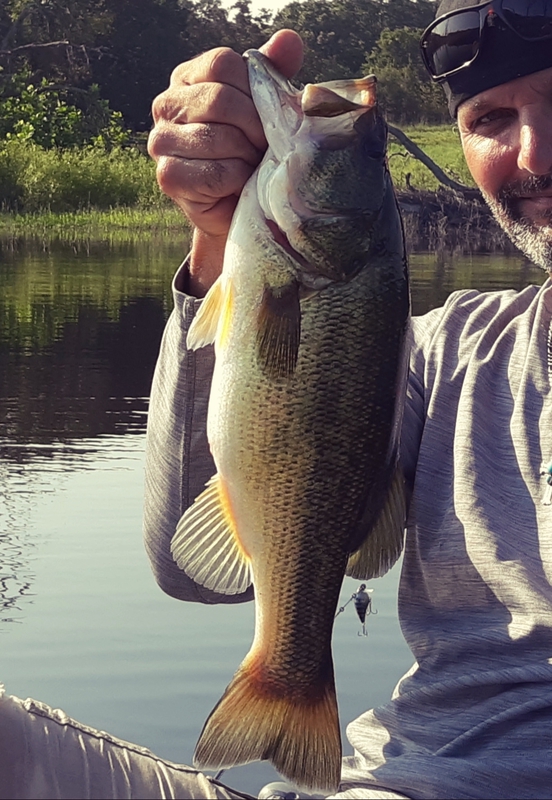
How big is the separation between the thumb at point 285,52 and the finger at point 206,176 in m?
0.17

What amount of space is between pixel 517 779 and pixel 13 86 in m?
34.0

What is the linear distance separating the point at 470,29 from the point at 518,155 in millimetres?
405

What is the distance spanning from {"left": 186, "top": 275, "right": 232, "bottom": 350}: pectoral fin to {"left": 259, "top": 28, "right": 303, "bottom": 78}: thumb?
36cm

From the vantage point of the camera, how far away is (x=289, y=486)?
2398 mm

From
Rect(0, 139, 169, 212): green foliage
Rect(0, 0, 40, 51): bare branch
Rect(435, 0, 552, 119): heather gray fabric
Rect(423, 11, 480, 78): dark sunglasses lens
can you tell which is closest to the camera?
Rect(435, 0, 552, 119): heather gray fabric

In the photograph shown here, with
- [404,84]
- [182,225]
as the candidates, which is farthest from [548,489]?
[404,84]

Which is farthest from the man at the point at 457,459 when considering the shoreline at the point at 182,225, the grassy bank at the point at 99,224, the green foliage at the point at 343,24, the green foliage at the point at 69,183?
the green foliage at the point at 343,24

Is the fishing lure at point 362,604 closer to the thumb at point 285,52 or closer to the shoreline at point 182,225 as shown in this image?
the thumb at point 285,52

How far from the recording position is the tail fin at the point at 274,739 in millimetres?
2365

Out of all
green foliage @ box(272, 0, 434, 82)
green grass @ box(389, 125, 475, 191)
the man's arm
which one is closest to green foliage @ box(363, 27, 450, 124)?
green grass @ box(389, 125, 475, 191)

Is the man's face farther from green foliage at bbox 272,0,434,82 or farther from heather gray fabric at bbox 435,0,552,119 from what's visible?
green foliage at bbox 272,0,434,82

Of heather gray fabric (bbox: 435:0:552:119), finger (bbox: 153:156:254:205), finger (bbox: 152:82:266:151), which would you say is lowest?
finger (bbox: 153:156:254:205)

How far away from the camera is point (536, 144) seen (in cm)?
305

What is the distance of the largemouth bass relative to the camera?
234 cm
